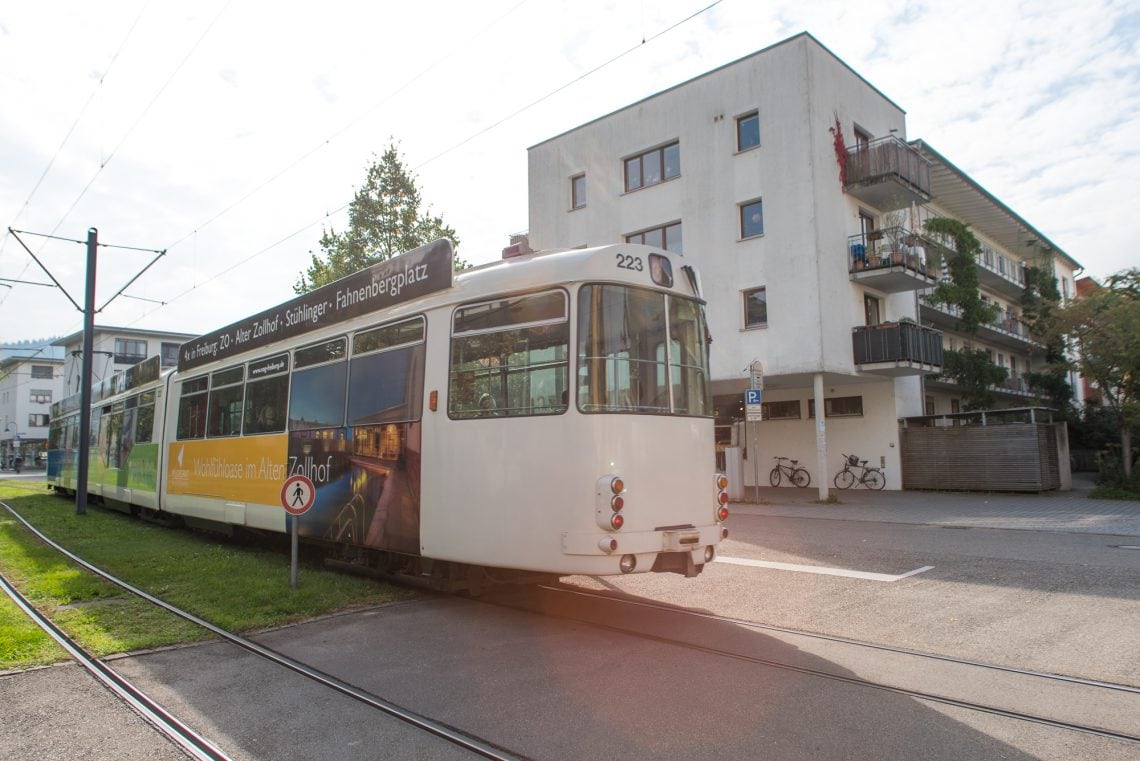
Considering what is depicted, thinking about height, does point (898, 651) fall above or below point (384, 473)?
below

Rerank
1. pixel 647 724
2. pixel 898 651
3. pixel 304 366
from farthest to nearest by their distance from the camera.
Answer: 1. pixel 304 366
2. pixel 898 651
3. pixel 647 724

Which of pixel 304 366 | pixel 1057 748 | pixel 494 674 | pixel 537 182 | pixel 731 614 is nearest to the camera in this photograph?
pixel 1057 748

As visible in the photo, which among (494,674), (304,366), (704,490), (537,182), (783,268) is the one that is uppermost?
(537,182)

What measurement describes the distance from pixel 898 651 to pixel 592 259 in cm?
382

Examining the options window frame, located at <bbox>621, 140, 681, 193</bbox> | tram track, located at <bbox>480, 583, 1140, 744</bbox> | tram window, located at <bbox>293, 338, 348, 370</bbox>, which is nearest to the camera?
tram track, located at <bbox>480, 583, 1140, 744</bbox>

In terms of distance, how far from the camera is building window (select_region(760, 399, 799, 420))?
969 inches

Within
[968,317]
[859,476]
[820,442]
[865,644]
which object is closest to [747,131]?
[820,442]

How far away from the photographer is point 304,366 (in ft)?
30.1

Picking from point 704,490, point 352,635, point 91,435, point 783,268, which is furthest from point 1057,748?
point 91,435

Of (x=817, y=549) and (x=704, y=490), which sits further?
(x=817, y=549)

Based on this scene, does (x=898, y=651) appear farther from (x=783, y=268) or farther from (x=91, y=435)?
(x=91, y=435)

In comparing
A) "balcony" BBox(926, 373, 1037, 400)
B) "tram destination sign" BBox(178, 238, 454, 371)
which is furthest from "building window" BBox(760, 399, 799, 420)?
"tram destination sign" BBox(178, 238, 454, 371)

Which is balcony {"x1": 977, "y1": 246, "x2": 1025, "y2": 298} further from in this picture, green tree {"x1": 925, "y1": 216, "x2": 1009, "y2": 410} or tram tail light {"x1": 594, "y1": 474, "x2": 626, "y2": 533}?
tram tail light {"x1": 594, "y1": 474, "x2": 626, "y2": 533}

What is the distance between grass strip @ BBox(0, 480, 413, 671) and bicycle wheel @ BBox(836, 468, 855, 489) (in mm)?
17781
